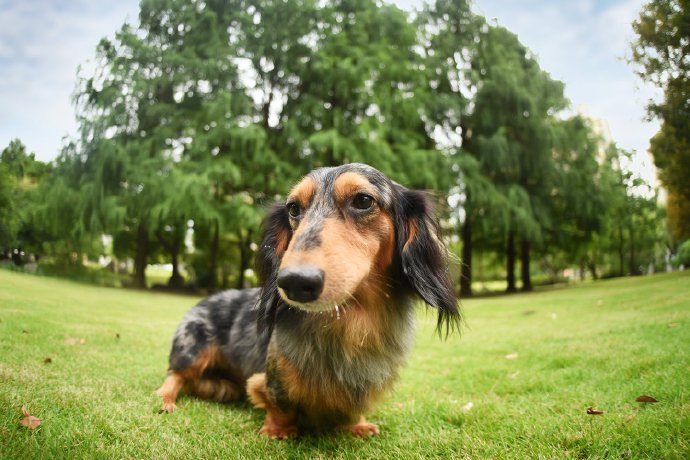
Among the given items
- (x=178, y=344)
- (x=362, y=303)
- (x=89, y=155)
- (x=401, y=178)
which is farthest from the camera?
(x=401, y=178)

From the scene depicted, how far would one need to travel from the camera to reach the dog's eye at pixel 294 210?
2.47m

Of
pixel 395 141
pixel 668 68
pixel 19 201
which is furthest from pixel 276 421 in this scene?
pixel 395 141

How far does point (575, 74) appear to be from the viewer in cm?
265

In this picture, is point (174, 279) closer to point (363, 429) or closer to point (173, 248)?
point (173, 248)

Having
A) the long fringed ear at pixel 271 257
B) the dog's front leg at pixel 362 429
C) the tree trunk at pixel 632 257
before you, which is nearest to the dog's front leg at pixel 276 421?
the dog's front leg at pixel 362 429

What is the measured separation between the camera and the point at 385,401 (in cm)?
296

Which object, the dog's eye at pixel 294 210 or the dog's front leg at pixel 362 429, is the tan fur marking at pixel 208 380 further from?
the dog's eye at pixel 294 210

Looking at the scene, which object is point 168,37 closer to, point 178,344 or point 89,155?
point 89,155

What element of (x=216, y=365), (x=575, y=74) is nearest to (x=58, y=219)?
(x=216, y=365)

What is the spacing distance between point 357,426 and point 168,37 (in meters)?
2.74

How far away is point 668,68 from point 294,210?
2.47 meters

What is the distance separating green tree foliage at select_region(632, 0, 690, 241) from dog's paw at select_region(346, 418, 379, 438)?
2.68 meters

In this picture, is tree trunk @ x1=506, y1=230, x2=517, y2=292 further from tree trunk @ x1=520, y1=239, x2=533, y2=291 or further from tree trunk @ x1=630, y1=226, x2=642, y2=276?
tree trunk @ x1=630, y1=226, x2=642, y2=276

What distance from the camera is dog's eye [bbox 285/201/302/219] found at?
2.47 meters
